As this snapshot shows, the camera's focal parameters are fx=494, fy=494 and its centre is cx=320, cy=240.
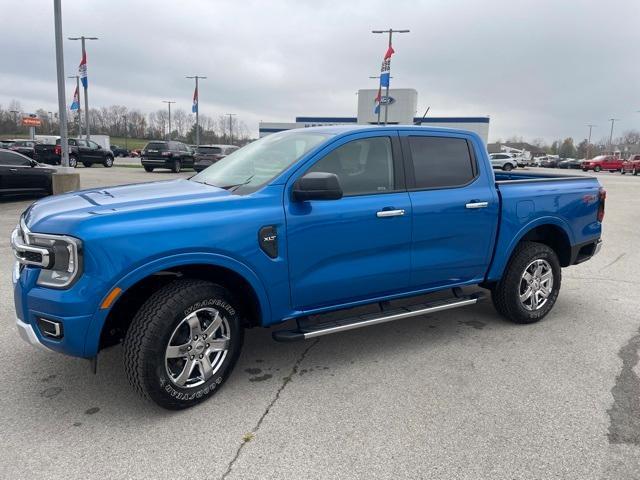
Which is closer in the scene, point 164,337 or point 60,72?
point 164,337

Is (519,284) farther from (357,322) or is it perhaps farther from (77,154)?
(77,154)

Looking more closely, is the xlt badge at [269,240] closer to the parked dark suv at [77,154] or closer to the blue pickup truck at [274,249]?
the blue pickup truck at [274,249]

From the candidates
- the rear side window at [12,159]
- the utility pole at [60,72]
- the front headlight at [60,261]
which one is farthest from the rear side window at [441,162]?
the rear side window at [12,159]

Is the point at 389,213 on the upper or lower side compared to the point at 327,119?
lower

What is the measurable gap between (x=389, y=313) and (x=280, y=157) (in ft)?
4.94

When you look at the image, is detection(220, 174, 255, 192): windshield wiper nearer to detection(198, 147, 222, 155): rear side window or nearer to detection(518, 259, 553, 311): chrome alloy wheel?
detection(518, 259, 553, 311): chrome alloy wheel

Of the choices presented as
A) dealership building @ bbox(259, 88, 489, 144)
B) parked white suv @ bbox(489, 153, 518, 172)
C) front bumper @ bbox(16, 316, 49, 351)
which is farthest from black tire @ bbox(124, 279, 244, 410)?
dealership building @ bbox(259, 88, 489, 144)

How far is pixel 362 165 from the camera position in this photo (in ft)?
12.6

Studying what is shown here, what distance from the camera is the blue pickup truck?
2861 millimetres

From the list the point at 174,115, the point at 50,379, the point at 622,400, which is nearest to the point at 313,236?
the point at 50,379

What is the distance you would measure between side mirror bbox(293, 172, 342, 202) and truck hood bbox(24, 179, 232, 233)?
50 cm

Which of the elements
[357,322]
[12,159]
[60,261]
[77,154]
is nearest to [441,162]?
[357,322]

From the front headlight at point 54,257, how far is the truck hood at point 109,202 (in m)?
0.06

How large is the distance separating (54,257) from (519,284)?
3852mm
